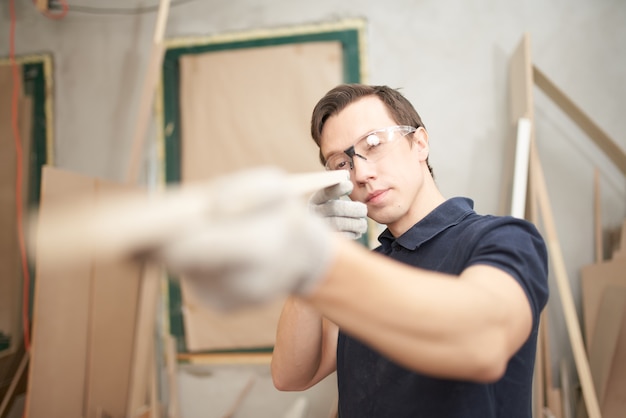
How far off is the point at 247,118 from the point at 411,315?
215 cm

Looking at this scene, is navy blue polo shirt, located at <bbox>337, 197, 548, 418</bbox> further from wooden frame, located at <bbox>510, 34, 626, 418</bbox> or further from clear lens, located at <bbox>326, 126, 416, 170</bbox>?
wooden frame, located at <bbox>510, 34, 626, 418</bbox>

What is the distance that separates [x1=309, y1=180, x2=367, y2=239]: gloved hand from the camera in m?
1.08

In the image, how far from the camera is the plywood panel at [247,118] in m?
2.40

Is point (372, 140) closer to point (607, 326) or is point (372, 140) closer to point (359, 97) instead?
point (359, 97)

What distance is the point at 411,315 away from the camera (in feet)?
1.55

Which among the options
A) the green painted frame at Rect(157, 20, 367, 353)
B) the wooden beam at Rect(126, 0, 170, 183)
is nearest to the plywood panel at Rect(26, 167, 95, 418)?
the wooden beam at Rect(126, 0, 170, 183)

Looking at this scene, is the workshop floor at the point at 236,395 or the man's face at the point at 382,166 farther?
the workshop floor at the point at 236,395

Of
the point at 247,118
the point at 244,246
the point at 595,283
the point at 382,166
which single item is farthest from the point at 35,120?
the point at 595,283

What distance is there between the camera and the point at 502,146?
2.29 m

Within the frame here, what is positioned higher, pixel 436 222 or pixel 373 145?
pixel 373 145

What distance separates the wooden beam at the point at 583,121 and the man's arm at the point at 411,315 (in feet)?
6.44

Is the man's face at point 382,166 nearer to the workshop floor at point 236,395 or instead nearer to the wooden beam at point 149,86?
the wooden beam at point 149,86

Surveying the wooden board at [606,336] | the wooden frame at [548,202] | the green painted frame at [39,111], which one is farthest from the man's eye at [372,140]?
the green painted frame at [39,111]

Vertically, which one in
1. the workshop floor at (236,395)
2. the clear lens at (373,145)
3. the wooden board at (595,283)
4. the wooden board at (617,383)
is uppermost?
the clear lens at (373,145)
